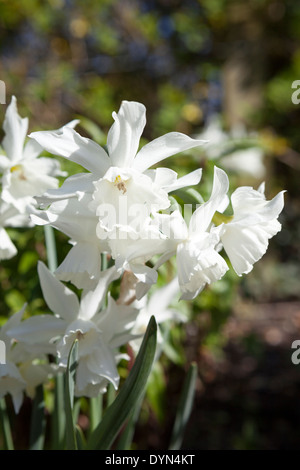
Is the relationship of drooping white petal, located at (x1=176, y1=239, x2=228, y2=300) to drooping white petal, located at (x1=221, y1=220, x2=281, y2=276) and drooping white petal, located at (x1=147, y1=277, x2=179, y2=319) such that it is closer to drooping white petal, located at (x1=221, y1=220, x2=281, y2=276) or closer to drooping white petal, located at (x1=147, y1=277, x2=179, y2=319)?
drooping white petal, located at (x1=221, y1=220, x2=281, y2=276)

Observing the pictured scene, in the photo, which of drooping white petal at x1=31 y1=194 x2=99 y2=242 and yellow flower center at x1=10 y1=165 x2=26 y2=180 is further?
yellow flower center at x1=10 y1=165 x2=26 y2=180

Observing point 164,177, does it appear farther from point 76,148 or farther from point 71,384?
point 71,384

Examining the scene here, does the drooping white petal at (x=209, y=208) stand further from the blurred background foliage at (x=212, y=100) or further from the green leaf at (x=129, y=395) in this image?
the blurred background foliage at (x=212, y=100)

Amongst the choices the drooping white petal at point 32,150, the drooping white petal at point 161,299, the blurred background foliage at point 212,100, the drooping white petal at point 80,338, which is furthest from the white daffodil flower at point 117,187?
the blurred background foliage at point 212,100

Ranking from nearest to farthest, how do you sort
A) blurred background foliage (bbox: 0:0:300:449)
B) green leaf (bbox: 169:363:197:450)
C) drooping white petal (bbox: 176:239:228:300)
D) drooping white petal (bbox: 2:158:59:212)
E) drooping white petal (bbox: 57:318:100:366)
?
1. drooping white petal (bbox: 176:239:228:300)
2. drooping white petal (bbox: 57:318:100:366)
3. drooping white petal (bbox: 2:158:59:212)
4. green leaf (bbox: 169:363:197:450)
5. blurred background foliage (bbox: 0:0:300:449)

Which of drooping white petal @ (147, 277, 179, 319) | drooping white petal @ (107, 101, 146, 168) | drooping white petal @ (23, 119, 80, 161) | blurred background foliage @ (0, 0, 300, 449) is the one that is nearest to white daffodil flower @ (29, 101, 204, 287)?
drooping white petal @ (107, 101, 146, 168)

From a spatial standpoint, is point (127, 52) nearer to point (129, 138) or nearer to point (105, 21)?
point (105, 21)
